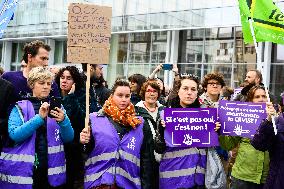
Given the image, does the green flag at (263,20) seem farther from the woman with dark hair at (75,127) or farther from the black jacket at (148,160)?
the woman with dark hair at (75,127)

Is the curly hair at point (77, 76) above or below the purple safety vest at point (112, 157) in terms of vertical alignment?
above

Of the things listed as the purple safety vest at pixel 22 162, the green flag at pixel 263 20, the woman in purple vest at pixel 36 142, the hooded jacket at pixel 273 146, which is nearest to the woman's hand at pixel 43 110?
the woman in purple vest at pixel 36 142

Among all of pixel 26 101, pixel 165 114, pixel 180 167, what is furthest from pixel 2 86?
pixel 180 167

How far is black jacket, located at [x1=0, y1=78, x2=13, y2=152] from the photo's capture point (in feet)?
14.0

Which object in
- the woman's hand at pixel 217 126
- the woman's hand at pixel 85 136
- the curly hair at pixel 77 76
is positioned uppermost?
the curly hair at pixel 77 76

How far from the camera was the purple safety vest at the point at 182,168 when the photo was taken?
4.30m

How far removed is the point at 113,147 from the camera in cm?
417

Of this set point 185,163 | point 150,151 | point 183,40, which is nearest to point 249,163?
point 185,163

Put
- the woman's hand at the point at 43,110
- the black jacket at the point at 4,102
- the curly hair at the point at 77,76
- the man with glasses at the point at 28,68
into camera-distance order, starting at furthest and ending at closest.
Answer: the curly hair at the point at 77,76, the man with glasses at the point at 28,68, the black jacket at the point at 4,102, the woman's hand at the point at 43,110

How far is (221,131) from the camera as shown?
14.9 ft

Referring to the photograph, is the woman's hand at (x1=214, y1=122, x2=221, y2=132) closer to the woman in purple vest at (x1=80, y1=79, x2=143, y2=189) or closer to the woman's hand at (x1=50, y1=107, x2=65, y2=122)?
the woman in purple vest at (x1=80, y1=79, x2=143, y2=189)

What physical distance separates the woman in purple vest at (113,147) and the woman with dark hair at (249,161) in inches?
41.0

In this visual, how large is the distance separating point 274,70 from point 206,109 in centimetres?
1266

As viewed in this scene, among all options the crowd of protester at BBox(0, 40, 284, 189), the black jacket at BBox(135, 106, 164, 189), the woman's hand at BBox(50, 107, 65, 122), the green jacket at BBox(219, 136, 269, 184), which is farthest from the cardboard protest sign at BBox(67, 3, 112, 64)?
the green jacket at BBox(219, 136, 269, 184)
